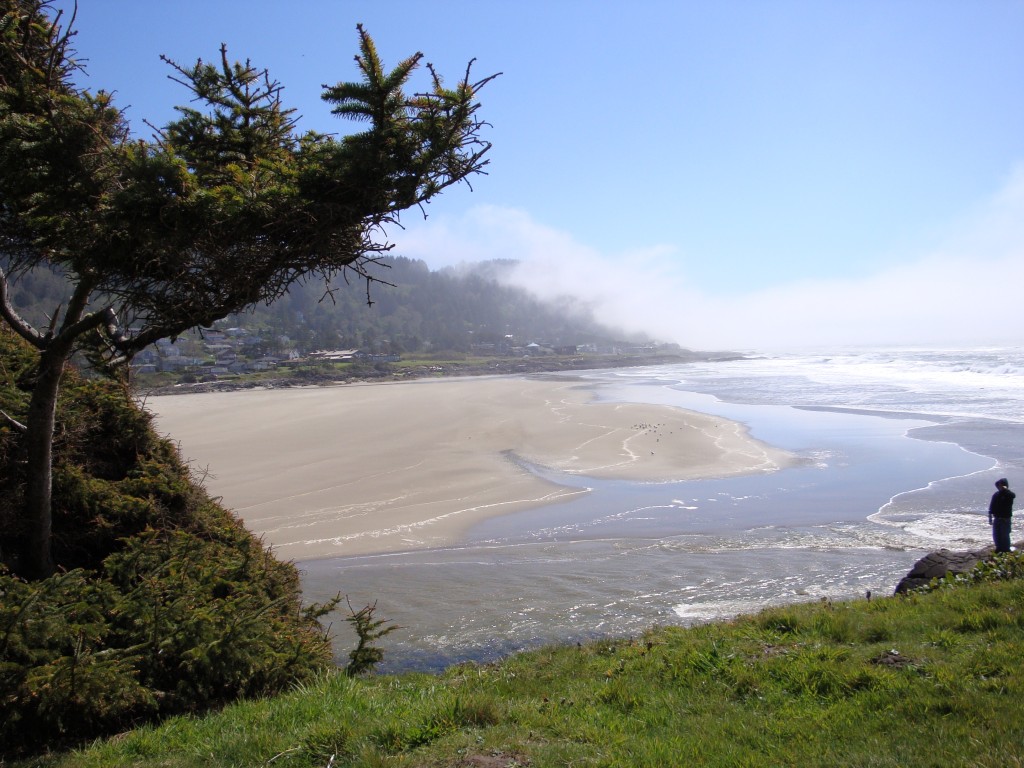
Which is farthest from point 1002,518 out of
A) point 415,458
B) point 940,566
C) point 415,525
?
point 415,458

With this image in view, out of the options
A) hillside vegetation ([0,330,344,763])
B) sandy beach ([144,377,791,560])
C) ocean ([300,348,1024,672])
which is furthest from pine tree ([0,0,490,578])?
ocean ([300,348,1024,672])

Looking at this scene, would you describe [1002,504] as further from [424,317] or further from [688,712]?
[424,317]

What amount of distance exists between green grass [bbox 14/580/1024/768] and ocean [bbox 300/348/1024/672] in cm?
248

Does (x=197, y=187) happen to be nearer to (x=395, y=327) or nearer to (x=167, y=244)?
(x=167, y=244)

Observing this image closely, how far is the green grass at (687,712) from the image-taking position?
3418 millimetres

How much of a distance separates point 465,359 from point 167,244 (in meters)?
83.7

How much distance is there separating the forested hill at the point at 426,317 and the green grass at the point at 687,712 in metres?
76.6

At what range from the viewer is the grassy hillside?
3.42m

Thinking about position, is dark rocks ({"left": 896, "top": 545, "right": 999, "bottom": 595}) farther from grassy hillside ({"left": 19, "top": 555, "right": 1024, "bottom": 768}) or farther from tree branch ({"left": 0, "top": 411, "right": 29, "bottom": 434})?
tree branch ({"left": 0, "top": 411, "right": 29, "bottom": 434})

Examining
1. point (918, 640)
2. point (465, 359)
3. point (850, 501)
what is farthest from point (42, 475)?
point (465, 359)

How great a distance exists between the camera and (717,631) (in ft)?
19.8

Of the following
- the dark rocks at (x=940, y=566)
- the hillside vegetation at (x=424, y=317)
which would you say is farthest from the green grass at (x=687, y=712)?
the hillside vegetation at (x=424, y=317)

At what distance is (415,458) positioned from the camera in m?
19.1

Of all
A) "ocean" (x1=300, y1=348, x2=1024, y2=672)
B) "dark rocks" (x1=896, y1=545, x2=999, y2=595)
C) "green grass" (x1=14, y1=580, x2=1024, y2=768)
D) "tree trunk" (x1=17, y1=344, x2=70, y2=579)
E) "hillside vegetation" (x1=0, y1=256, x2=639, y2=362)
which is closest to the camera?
"green grass" (x1=14, y1=580, x2=1024, y2=768)
